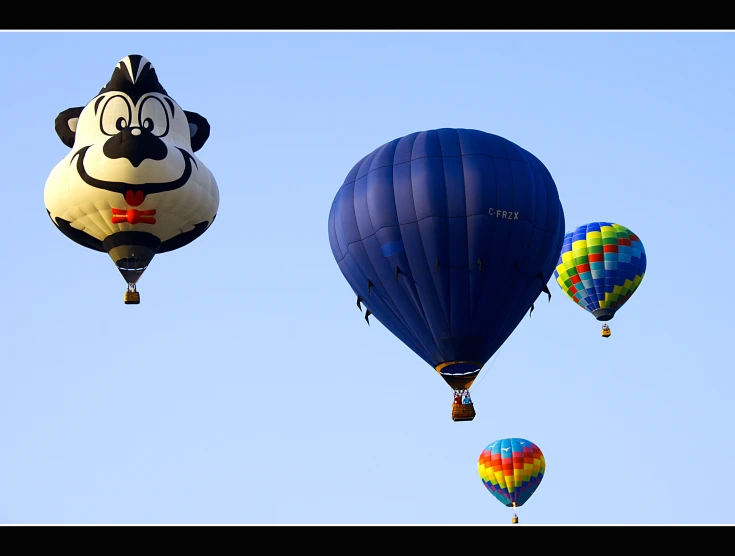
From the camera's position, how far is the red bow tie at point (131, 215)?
22.8 m

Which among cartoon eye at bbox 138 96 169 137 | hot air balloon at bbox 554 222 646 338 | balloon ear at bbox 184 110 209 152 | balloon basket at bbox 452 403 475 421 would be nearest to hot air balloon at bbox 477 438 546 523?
hot air balloon at bbox 554 222 646 338

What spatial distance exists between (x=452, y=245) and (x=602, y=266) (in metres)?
11.0

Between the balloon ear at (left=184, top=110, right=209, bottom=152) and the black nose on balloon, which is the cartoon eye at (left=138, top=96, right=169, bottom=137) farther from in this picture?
the balloon ear at (left=184, top=110, right=209, bottom=152)

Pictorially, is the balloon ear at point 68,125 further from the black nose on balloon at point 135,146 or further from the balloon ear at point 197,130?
the balloon ear at point 197,130

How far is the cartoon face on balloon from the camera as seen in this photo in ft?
74.2

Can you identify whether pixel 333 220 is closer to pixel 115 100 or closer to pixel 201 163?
pixel 201 163

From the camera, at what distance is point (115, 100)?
2339 centimetres

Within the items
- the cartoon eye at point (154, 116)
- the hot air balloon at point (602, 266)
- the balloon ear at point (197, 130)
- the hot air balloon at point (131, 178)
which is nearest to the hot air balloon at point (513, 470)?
the hot air balloon at point (602, 266)

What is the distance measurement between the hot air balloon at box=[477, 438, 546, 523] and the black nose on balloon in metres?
13.4

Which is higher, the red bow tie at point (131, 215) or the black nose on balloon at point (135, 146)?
the black nose on balloon at point (135, 146)

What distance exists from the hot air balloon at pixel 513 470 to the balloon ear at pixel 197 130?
40.1 feet

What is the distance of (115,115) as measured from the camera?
76.2 ft

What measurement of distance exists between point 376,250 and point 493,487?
12.2m
